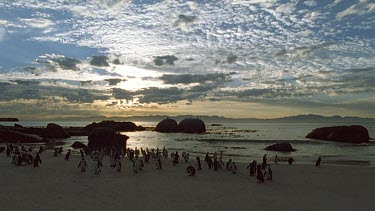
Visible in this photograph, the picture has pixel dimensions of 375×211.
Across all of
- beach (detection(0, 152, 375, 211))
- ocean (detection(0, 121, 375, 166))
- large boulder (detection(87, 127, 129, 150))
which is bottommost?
ocean (detection(0, 121, 375, 166))

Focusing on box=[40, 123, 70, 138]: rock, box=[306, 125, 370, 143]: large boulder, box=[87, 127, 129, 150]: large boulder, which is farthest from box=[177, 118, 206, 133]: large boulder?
box=[87, 127, 129, 150]: large boulder

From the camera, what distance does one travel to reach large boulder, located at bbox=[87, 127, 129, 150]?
39.6 meters

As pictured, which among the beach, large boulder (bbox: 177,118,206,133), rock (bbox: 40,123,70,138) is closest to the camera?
the beach

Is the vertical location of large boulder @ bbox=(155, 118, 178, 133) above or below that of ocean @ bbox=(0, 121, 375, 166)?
above

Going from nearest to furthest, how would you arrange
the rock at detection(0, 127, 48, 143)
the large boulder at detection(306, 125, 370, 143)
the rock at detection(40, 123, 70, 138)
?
the rock at detection(0, 127, 48, 143) → the large boulder at detection(306, 125, 370, 143) → the rock at detection(40, 123, 70, 138)

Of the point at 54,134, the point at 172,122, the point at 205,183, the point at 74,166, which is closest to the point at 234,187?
the point at 205,183

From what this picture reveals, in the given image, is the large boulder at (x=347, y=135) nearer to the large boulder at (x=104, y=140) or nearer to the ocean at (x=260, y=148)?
the ocean at (x=260, y=148)

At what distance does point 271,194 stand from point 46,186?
11.1 metres

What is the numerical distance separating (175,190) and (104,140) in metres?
24.4

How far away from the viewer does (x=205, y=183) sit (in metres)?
19.7

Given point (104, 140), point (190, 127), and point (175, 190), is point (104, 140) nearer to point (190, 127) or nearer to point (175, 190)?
point (175, 190)

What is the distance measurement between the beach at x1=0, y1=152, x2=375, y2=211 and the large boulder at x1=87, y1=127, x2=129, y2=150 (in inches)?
566

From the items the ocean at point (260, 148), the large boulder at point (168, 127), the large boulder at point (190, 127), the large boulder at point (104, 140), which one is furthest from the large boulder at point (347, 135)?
the large boulder at point (168, 127)

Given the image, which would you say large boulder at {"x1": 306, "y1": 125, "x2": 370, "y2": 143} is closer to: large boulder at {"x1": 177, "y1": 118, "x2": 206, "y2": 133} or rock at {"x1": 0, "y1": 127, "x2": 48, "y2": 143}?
large boulder at {"x1": 177, "y1": 118, "x2": 206, "y2": 133}
